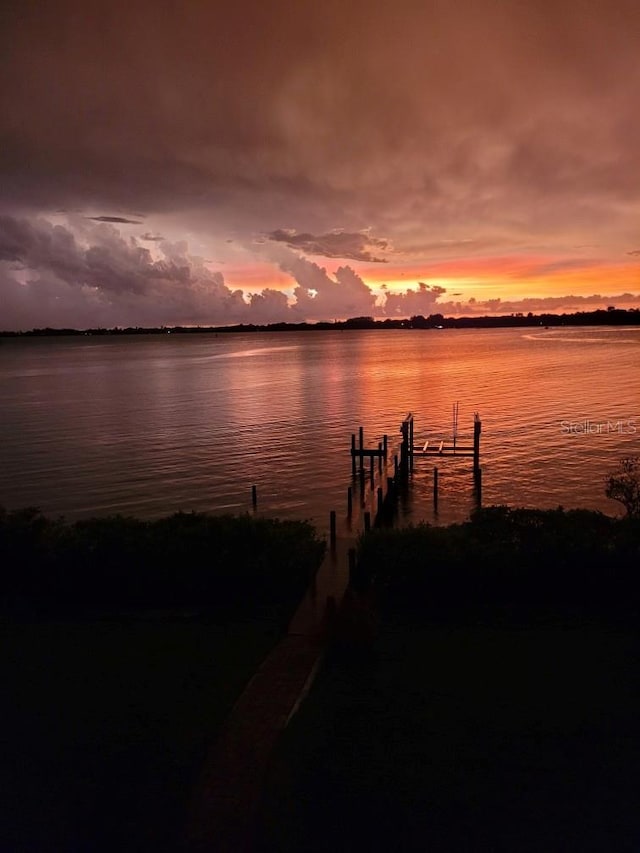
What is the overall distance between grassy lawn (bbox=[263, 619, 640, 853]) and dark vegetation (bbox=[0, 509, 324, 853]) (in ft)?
5.65

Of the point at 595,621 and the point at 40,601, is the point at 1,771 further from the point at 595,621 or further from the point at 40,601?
the point at 595,621

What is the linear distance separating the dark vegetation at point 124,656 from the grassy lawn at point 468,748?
67.8 inches

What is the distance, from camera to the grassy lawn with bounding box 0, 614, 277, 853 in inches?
337

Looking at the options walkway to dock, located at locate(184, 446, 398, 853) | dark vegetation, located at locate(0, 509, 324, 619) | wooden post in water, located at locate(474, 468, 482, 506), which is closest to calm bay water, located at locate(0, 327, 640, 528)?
wooden post in water, located at locate(474, 468, 482, 506)

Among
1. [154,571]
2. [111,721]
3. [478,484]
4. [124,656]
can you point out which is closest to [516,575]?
[154,571]

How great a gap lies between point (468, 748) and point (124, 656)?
6881 millimetres

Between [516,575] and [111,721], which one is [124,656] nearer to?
[111,721]

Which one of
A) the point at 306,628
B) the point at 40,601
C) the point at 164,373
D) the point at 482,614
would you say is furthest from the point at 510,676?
the point at 164,373

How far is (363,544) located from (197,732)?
6.69 meters

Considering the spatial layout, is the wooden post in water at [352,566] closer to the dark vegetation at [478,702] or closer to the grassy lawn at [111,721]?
the dark vegetation at [478,702]

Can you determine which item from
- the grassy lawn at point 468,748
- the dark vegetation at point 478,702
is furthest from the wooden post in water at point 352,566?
the grassy lawn at point 468,748

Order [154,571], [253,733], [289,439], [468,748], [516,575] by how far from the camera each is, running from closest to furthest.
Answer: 1. [253,733]
2. [468,748]
3. [516,575]
4. [154,571]
5. [289,439]

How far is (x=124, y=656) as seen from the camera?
42.6 ft

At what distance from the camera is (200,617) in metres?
14.5
